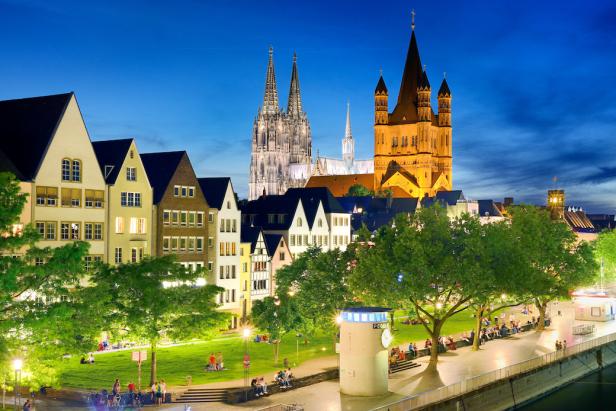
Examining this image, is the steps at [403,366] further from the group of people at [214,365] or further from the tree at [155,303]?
the tree at [155,303]

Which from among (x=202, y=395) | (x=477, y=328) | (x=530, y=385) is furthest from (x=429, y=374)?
(x=202, y=395)

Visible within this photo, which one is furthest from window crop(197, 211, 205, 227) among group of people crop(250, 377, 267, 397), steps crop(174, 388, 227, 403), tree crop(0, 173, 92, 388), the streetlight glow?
the streetlight glow

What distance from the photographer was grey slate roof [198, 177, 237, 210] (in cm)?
9706

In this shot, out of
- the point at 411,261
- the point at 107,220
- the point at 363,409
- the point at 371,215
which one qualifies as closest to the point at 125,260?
the point at 107,220

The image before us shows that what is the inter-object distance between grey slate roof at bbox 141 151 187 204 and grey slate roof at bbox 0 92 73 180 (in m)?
15.8

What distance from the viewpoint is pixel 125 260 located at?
81.1m

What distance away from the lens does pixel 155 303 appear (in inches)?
2356

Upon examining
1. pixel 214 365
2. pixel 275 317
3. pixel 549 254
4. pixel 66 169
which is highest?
pixel 66 169

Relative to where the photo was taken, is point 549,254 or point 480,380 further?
point 549,254

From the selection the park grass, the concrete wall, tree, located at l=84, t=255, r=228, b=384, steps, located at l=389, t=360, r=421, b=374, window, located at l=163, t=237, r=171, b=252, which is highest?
window, located at l=163, t=237, r=171, b=252

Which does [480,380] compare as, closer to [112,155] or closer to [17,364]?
[17,364]

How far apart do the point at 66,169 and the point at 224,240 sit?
26.2 m

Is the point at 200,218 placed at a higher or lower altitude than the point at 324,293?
higher

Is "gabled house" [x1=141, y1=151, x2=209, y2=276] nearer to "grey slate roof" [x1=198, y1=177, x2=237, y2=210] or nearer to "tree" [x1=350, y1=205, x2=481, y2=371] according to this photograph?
"grey slate roof" [x1=198, y1=177, x2=237, y2=210]
